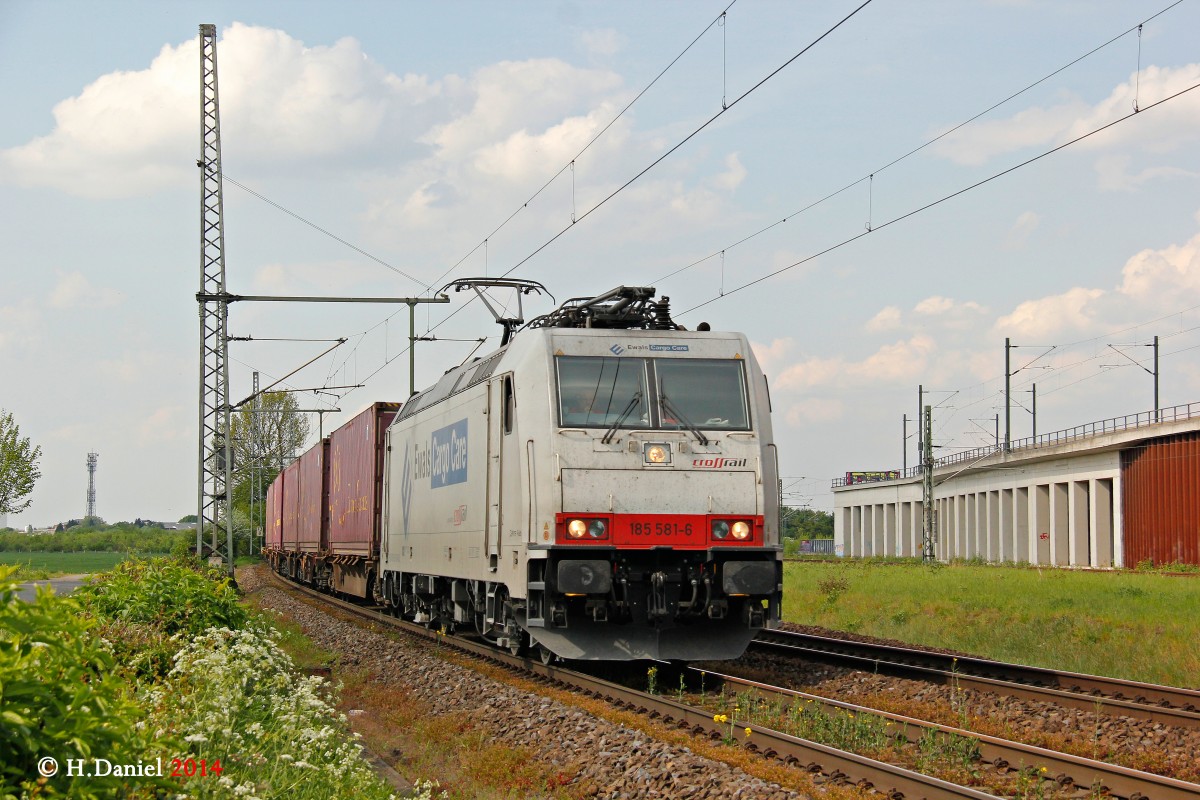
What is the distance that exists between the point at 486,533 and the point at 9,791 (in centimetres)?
1001

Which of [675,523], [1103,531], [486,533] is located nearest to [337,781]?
[675,523]

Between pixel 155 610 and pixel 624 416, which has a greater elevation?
pixel 624 416

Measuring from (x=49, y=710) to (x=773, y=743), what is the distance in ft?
19.4

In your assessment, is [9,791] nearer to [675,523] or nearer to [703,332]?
[675,523]

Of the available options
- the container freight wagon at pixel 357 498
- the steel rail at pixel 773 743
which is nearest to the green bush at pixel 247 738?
the steel rail at pixel 773 743

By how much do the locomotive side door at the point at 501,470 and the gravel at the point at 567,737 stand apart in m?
1.54

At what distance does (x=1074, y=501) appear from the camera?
2120 inches

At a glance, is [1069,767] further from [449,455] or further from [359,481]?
[359,481]

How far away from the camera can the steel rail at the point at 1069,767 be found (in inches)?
274

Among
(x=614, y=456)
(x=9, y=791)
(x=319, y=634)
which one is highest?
(x=614, y=456)

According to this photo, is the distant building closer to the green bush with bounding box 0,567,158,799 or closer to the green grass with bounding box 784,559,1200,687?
the green grass with bounding box 784,559,1200,687

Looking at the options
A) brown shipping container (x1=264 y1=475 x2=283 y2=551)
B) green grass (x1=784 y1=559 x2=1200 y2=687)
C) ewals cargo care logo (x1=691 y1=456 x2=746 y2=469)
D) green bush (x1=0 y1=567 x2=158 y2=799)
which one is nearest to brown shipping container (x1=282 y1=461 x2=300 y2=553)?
brown shipping container (x1=264 y1=475 x2=283 y2=551)

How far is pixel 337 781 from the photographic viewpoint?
6258 mm

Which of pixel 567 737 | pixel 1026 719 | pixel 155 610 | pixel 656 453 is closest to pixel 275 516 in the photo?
pixel 155 610
